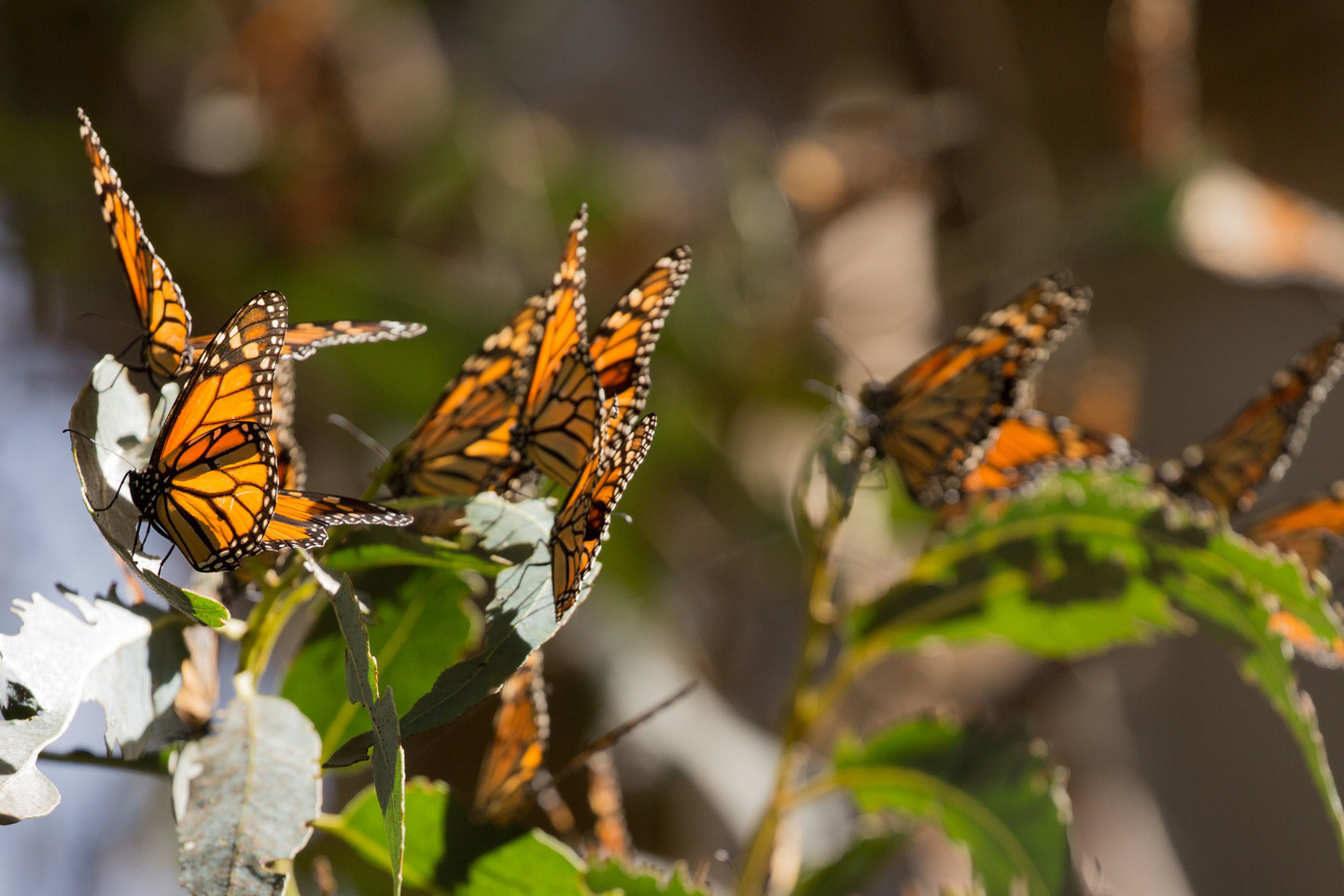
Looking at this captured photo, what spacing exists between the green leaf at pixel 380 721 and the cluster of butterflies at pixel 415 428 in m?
0.04

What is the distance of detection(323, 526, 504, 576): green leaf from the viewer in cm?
48

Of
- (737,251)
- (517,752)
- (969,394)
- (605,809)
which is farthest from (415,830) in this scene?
(737,251)

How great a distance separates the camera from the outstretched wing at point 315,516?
45cm

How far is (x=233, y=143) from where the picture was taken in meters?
2.24

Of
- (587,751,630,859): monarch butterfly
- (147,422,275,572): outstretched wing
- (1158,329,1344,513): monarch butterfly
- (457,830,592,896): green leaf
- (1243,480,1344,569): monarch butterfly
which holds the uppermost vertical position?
(147,422,275,572): outstretched wing

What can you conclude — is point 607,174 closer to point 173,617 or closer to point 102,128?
point 102,128

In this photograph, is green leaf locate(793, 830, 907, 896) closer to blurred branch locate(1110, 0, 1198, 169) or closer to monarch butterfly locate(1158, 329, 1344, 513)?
monarch butterfly locate(1158, 329, 1344, 513)

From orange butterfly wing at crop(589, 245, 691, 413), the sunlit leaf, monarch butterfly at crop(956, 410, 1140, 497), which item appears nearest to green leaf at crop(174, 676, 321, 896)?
the sunlit leaf

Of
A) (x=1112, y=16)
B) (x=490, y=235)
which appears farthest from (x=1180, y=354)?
(x=490, y=235)

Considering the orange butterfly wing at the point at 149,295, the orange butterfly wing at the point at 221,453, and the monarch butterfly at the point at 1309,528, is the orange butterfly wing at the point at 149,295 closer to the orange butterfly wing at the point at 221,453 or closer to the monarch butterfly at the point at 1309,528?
the orange butterfly wing at the point at 221,453

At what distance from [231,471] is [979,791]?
0.57 m

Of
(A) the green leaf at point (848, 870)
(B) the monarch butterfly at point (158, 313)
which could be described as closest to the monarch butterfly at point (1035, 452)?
(A) the green leaf at point (848, 870)

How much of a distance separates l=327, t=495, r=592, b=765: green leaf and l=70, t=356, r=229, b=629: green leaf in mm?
91

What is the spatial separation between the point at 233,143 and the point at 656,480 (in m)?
1.21
